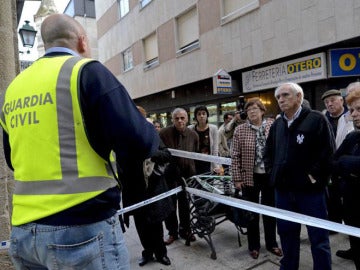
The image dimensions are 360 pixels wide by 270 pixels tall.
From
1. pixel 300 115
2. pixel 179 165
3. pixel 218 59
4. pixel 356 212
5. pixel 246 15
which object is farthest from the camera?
pixel 218 59

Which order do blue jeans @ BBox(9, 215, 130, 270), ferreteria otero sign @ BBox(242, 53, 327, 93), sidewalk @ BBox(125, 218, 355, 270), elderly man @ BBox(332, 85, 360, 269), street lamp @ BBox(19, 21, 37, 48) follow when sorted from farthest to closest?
street lamp @ BBox(19, 21, 37, 48)
ferreteria otero sign @ BBox(242, 53, 327, 93)
sidewalk @ BBox(125, 218, 355, 270)
elderly man @ BBox(332, 85, 360, 269)
blue jeans @ BBox(9, 215, 130, 270)

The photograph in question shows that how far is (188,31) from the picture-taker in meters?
13.6

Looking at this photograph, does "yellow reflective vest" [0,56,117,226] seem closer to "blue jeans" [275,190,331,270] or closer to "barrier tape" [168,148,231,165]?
"blue jeans" [275,190,331,270]

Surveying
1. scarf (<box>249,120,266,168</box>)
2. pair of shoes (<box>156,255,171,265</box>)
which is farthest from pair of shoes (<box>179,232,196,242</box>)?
scarf (<box>249,120,266,168</box>)

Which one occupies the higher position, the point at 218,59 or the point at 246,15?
the point at 246,15

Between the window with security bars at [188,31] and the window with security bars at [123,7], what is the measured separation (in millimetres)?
5710

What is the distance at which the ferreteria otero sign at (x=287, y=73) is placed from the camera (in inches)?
358

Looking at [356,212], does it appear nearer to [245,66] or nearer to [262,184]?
[262,184]

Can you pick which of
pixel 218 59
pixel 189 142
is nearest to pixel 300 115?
pixel 189 142

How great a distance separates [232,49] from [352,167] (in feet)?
30.8

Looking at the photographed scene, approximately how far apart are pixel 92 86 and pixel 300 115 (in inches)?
85.6

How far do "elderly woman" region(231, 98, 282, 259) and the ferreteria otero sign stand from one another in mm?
6211

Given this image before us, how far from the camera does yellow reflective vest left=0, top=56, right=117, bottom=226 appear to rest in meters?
1.27

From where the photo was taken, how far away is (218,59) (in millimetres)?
11906
